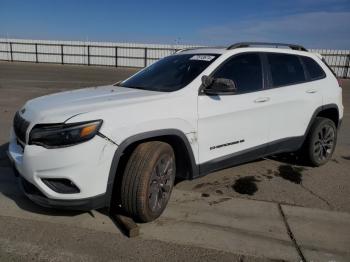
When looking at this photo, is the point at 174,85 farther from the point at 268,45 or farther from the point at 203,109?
the point at 268,45

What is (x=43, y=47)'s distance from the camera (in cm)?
3647

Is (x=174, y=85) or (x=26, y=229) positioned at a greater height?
(x=174, y=85)

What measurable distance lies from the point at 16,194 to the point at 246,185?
284 cm

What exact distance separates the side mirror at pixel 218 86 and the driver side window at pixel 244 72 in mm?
213

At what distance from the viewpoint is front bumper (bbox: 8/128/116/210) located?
10.8 ft

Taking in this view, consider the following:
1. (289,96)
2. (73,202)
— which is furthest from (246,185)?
(73,202)

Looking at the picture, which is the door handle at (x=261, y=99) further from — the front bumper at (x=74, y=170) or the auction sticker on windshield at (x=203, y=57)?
the front bumper at (x=74, y=170)

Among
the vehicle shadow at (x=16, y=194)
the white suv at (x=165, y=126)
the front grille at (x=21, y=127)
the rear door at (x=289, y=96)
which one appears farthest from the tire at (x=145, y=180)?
the rear door at (x=289, y=96)

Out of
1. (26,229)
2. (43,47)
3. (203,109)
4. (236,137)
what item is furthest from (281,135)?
(43,47)

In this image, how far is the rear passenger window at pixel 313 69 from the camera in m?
5.71

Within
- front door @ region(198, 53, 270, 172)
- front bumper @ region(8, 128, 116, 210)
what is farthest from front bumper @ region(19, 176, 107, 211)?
front door @ region(198, 53, 270, 172)

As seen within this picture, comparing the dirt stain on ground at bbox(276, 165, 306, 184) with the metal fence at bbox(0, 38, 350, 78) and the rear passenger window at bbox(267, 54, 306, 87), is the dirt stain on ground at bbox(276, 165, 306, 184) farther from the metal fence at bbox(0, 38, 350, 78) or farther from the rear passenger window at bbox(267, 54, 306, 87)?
the metal fence at bbox(0, 38, 350, 78)

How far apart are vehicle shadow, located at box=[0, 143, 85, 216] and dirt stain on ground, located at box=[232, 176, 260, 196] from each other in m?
2.03

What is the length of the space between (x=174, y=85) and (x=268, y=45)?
1.74m
